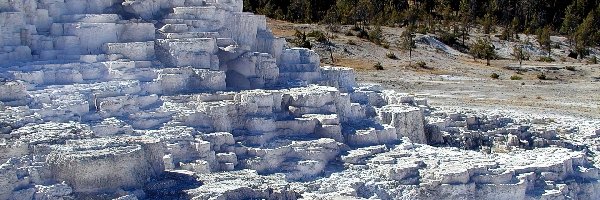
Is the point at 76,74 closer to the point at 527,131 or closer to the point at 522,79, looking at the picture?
the point at 527,131

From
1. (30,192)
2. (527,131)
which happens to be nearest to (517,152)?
(527,131)

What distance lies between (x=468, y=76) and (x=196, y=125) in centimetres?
2779

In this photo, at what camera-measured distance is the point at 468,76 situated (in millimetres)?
42000

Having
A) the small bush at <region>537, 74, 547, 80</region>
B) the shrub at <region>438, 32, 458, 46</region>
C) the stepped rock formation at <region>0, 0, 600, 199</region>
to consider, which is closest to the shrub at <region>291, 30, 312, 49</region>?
the shrub at <region>438, 32, 458, 46</region>

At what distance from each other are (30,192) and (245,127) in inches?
226

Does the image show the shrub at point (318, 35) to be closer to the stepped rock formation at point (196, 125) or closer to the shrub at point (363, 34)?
the shrub at point (363, 34)

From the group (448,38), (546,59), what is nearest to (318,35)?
(448,38)

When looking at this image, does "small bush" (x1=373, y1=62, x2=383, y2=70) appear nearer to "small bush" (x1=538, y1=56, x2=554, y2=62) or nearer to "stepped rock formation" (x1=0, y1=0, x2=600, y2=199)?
"small bush" (x1=538, y1=56, x2=554, y2=62)

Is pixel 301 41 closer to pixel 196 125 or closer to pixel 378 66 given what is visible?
pixel 378 66

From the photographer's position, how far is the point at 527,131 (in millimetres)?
24094

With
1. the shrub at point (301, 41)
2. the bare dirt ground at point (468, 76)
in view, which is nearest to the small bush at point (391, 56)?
the bare dirt ground at point (468, 76)

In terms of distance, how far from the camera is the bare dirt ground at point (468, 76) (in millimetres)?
33562

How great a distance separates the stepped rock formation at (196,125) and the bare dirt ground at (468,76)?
12.7 m

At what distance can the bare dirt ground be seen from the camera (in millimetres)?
33562
